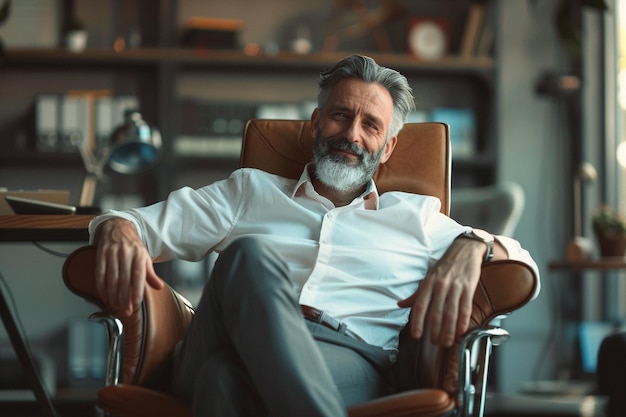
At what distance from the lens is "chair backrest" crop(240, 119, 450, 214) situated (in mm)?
2389

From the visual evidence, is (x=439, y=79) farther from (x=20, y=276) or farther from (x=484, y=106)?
(x=20, y=276)

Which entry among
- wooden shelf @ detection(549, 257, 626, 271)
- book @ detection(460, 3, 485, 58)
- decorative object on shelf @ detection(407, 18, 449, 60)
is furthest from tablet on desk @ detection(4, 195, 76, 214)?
book @ detection(460, 3, 485, 58)

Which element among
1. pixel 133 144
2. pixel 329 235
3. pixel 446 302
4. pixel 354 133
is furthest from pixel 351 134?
pixel 133 144

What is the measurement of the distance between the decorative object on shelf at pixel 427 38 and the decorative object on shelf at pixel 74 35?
60.8 inches

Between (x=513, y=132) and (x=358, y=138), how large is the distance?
8.10 ft

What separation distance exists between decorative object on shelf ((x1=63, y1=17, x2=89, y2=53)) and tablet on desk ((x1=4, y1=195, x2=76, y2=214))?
2.03m

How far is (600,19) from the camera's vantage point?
14.9 feet

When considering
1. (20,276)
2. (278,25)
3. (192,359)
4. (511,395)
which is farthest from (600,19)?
(192,359)

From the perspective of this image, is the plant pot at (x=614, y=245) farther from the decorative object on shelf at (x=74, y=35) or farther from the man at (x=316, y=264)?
the decorative object on shelf at (x=74, y=35)

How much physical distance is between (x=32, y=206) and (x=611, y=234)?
8.23ft

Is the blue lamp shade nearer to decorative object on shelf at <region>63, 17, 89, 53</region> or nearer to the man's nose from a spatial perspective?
the man's nose

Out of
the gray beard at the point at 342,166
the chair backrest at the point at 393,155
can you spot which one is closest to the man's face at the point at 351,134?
the gray beard at the point at 342,166

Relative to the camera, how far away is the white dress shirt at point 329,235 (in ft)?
6.73

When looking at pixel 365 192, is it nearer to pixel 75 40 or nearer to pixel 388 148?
pixel 388 148
